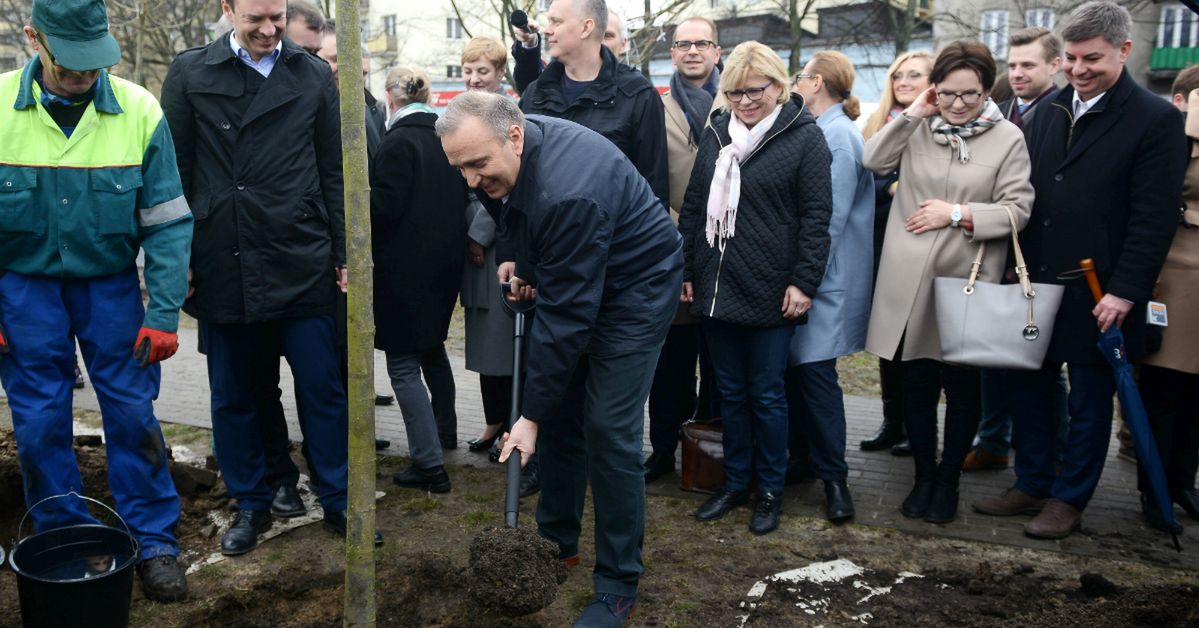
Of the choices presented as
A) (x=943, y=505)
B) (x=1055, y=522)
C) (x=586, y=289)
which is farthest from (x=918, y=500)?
(x=586, y=289)

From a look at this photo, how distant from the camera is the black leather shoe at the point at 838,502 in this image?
15.6 feet

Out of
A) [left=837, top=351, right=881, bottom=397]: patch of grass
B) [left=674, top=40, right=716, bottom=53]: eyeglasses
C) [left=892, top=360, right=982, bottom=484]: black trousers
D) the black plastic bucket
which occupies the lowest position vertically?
[left=837, top=351, right=881, bottom=397]: patch of grass

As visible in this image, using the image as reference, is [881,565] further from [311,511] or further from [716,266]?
[311,511]

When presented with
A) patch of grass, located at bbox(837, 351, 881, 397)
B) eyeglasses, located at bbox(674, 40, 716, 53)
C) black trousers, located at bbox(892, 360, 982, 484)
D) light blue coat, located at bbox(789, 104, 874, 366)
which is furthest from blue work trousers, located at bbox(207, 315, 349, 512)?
patch of grass, located at bbox(837, 351, 881, 397)

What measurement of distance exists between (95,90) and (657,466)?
3179 millimetres

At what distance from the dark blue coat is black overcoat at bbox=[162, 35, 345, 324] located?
325 cm

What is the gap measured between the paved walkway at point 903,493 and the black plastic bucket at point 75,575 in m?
2.31

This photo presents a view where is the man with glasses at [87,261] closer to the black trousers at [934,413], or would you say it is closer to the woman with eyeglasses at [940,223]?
the woman with eyeglasses at [940,223]

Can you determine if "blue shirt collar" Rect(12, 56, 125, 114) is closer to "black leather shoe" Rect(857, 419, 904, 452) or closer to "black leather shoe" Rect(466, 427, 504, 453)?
"black leather shoe" Rect(466, 427, 504, 453)

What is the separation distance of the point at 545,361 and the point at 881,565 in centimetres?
177

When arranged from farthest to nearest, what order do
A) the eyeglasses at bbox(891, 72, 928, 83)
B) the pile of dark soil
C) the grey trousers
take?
the eyeglasses at bbox(891, 72, 928, 83), the grey trousers, the pile of dark soil

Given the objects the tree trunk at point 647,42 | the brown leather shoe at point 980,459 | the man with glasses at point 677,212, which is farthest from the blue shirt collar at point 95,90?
the tree trunk at point 647,42

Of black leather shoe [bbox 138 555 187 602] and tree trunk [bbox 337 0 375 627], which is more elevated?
tree trunk [bbox 337 0 375 627]

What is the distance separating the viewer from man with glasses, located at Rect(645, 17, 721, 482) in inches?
213
